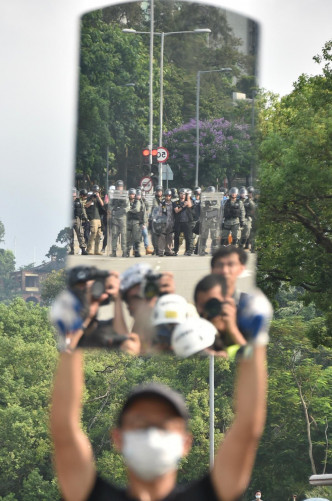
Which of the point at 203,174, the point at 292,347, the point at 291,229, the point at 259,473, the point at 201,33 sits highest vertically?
the point at 201,33

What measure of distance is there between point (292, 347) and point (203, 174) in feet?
123

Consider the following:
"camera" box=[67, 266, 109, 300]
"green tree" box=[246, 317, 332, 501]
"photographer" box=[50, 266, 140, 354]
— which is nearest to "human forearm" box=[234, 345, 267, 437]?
"photographer" box=[50, 266, 140, 354]

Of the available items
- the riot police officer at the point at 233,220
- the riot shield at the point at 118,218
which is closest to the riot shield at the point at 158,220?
the riot shield at the point at 118,218

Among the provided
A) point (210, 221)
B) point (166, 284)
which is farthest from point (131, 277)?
point (210, 221)

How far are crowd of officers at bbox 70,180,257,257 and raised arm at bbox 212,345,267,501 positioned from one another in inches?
282

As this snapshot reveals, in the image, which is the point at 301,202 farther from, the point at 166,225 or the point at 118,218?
the point at 118,218

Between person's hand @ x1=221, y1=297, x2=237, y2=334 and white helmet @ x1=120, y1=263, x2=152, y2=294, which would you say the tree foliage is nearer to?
white helmet @ x1=120, y1=263, x2=152, y2=294

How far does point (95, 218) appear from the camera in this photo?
1190 cm

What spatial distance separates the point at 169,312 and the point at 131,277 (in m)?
0.33

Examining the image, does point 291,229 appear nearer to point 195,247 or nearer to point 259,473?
point 195,247

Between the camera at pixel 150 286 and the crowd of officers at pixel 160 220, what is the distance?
5.33 feet

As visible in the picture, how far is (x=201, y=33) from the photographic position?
12977 millimetres

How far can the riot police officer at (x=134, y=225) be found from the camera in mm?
11688

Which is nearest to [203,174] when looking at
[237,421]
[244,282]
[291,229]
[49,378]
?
[244,282]
